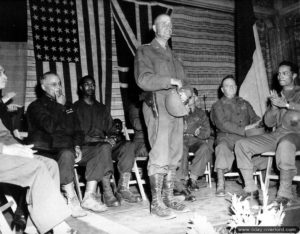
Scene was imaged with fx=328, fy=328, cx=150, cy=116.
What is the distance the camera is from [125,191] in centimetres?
377

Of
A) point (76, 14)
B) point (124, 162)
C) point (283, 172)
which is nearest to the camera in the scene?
point (283, 172)

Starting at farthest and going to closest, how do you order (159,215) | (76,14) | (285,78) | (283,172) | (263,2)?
1. (263,2)
2. (76,14)
3. (285,78)
4. (283,172)
5. (159,215)

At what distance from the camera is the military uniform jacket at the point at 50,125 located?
11.2 feet

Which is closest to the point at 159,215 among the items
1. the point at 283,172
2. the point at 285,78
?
the point at 283,172

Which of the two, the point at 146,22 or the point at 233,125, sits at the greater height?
the point at 146,22

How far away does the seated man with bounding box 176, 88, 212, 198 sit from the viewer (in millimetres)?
4172

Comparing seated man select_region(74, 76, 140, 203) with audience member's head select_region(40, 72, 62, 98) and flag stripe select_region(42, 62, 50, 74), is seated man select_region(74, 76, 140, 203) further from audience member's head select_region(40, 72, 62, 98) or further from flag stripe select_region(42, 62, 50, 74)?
flag stripe select_region(42, 62, 50, 74)

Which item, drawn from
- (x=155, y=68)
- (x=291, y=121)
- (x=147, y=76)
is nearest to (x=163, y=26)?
(x=155, y=68)

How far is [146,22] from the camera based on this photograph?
5.84m

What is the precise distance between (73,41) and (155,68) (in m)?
2.43

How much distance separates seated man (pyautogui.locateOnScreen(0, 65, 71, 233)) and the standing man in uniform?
3.14 ft

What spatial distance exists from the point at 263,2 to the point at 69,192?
595cm

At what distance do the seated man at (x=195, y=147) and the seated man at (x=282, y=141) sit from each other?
1.63 feet

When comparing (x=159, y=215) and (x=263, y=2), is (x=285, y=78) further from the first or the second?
(x=263, y=2)
